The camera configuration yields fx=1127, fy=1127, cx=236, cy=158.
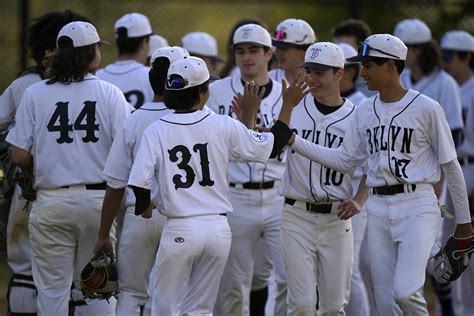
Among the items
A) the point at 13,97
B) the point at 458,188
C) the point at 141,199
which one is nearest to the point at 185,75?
the point at 141,199

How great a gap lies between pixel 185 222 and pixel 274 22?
7.09 meters

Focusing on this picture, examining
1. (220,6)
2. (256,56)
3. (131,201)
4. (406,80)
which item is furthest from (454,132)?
(220,6)

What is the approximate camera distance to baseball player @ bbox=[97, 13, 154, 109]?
28.7ft

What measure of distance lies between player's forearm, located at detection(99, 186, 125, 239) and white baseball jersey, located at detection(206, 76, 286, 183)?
1.56 m

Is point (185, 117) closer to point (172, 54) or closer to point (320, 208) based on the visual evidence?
point (172, 54)

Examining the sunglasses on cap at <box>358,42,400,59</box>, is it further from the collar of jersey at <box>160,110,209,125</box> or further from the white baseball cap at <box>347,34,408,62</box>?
the collar of jersey at <box>160,110,209,125</box>

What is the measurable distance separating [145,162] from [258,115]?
213cm

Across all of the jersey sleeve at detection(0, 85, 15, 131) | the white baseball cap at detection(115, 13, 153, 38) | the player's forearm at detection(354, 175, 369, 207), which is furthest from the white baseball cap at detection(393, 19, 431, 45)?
the jersey sleeve at detection(0, 85, 15, 131)

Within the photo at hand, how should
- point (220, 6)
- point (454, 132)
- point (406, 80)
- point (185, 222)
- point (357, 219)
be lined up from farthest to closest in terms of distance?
1. point (220, 6)
2. point (406, 80)
3. point (454, 132)
4. point (357, 219)
5. point (185, 222)

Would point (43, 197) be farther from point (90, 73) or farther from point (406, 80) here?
point (406, 80)

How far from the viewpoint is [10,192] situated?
805 cm

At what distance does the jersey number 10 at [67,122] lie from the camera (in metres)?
7.23

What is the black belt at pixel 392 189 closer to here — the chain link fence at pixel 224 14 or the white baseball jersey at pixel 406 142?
the white baseball jersey at pixel 406 142

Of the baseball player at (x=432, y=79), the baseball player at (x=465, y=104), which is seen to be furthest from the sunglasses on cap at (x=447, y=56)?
the baseball player at (x=432, y=79)
